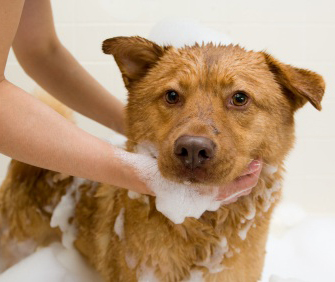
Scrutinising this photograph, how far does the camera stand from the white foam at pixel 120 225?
4.79 ft

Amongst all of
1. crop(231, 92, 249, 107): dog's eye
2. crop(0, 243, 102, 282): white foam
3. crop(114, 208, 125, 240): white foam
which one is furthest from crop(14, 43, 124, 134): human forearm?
crop(231, 92, 249, 107): dog's eye

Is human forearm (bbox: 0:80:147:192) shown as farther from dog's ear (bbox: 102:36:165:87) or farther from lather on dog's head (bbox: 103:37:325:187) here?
dog's ear (bbox: 102:36:165:87)

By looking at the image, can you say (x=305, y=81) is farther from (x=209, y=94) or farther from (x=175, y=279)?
(x=175, y=279)

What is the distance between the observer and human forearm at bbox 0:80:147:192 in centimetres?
109

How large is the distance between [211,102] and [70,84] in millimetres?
682

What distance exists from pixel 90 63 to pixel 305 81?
1.38m

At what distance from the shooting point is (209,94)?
1248 mm

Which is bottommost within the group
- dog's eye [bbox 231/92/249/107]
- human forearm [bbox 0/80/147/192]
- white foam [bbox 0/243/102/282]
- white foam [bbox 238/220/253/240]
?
white foam [bbox 0/243/102/282]

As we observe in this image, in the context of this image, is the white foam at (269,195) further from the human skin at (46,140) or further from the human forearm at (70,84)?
the human forearm at (70,84)

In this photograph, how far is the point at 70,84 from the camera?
1716 mm

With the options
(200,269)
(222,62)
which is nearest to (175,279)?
(200,269)

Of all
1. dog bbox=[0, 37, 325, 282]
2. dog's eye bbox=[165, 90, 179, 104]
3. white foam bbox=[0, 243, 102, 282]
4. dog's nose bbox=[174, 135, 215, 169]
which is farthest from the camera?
white foam bbox=[0, 243, 102, 282]

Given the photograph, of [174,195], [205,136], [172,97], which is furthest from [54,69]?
[205,136]

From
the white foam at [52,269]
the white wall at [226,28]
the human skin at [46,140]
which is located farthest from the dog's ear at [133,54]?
the white wall at [226,28]
